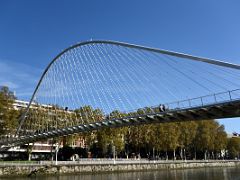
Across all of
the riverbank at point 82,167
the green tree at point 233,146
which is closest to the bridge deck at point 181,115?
the riverbank at point 82,167

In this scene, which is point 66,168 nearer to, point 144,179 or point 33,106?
point 144,179

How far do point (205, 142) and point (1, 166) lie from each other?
225 feet

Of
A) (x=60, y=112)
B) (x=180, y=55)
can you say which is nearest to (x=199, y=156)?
(x=60, y=112)

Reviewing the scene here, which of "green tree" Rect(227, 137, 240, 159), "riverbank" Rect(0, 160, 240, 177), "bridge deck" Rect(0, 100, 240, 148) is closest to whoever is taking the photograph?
"bridge deck" Rect(0, 100, 240, 148)

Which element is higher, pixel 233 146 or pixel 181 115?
pixel 181 115

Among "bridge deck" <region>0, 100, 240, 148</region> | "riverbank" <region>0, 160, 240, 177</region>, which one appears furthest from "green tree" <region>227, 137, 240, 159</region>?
"bridge deck" <region>0, 100, 240, 148</region>

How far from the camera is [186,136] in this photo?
96625mm

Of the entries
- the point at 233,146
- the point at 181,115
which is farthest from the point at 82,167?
the point at 233,146

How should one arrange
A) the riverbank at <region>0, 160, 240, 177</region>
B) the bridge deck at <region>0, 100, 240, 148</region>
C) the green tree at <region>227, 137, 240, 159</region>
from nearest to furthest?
the bridge deck at <region>0, 100, 240, 148</region>
the riverbank at <region>0, 160, 240, 177</region>
the green tree at <region>227, 137, 240, 159</region>

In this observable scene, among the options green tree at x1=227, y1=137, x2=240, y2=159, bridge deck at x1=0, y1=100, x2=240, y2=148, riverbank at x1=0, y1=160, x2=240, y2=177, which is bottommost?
riverbank at x1=0, y1=160, x2=240, y2=177

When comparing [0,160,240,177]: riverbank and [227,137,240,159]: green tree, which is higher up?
[227,137,240,159]: green tree

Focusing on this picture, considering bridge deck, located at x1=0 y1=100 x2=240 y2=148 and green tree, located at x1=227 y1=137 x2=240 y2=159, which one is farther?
green tree, located at x1=227 y1=137 x2=240 y2=159

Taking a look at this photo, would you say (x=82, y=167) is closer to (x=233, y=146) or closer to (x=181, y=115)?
(x=181, y=115)

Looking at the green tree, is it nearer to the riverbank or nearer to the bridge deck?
the riverbank
